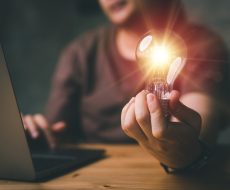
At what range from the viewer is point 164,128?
54cm

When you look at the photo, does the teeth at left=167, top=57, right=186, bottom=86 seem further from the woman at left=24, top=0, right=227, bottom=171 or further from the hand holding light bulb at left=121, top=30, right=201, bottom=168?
the woman at left=24, top=0, right=227, bottom=171

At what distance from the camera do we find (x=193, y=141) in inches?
23.9

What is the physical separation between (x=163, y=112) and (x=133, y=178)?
0.13 metres

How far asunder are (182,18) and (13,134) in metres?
0.89

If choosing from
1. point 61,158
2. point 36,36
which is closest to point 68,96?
point 61,158

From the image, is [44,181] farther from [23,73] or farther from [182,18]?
[23,73]

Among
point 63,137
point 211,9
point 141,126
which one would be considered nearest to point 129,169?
point 141,126

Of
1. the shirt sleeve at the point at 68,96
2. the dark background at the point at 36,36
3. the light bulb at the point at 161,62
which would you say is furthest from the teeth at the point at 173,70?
the dark background at the point at 36,36

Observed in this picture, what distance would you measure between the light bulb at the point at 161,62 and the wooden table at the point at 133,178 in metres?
0.10

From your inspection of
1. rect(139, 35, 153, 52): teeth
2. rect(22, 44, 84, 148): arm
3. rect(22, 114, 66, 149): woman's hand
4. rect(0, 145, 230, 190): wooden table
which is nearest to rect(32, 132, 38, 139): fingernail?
rect(22, 114, 66, 149): woman's hand

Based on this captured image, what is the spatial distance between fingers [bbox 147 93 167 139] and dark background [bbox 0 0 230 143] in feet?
5.28

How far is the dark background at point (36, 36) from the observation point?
7.01 ft

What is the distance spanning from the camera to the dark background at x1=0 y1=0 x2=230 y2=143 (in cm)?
214

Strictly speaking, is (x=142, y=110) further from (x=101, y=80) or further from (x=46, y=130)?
(x=101, y=80)
